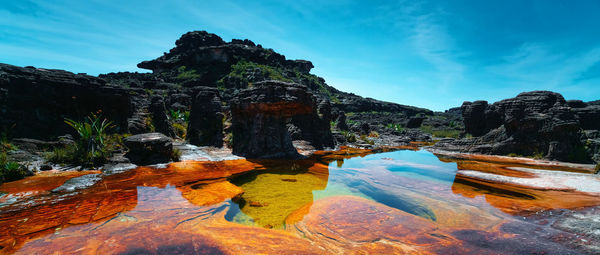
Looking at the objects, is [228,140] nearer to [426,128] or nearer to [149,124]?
[149,124]

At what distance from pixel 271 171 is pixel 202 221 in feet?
17.6

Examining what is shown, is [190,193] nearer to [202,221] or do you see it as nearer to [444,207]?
[202,221]

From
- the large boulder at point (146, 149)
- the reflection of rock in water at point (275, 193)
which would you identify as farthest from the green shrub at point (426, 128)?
the large boulder at point (146, 149)

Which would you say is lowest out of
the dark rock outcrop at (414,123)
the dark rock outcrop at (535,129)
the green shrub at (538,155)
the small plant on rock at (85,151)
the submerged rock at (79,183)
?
the submerged rock at (79,183)

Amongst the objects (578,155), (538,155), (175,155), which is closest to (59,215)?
(175,155)

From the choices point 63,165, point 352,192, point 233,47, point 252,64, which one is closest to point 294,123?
point 352,192

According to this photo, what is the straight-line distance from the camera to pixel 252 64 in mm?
66438

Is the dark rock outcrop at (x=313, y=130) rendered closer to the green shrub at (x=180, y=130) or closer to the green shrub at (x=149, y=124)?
the green shrub at (x=180, y=130)

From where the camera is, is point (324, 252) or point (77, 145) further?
point (77, 145)

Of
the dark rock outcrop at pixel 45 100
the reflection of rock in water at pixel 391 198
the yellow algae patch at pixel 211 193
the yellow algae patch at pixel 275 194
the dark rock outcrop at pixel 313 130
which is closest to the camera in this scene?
the yellow algae patch at pixel 275 194

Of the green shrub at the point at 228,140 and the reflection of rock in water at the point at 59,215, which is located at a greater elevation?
the green shrub at the point at 228,140

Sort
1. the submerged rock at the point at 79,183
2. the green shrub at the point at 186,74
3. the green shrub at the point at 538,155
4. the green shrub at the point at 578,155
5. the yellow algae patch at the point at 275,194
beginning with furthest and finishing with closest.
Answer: the green shrub at the point at 186,74
the green shrub at the point at 538,155
the green shrub at the point at 578,155
the submerged rock at the point at 79,183
the yellow algae patch at the point at 275,194

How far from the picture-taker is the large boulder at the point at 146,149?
9.20 metres

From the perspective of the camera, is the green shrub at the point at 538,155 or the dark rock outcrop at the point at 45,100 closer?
the dark rock outcrop at the point at 45,100
